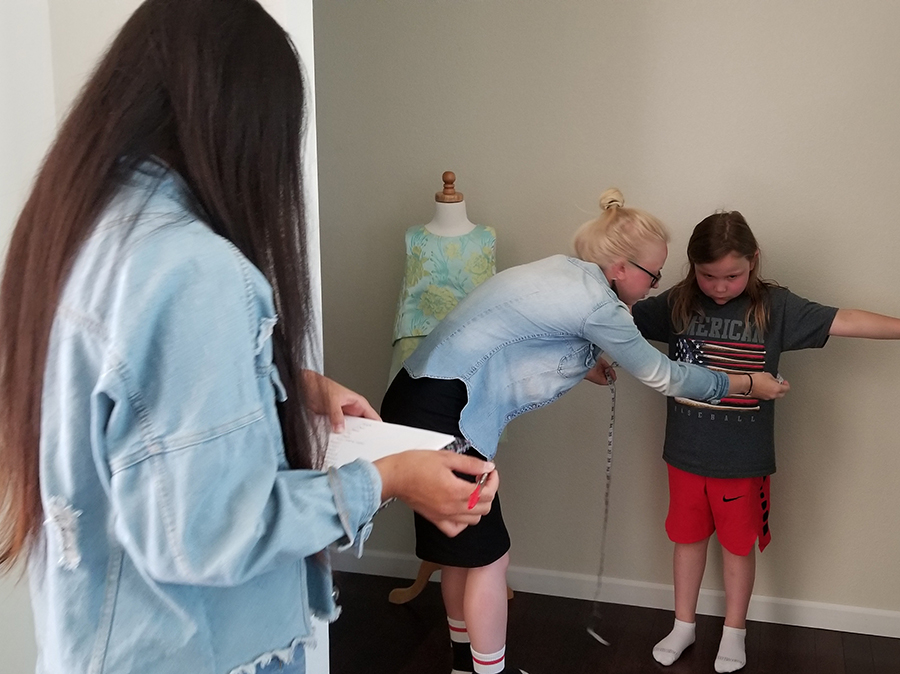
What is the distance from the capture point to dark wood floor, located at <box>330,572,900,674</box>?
2.29 m

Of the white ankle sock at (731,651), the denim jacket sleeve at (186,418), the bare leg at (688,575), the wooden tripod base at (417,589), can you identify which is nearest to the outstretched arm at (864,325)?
the bare leg at (688,575)

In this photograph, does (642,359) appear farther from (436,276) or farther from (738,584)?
(738,584)

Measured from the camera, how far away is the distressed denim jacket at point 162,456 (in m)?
0.72

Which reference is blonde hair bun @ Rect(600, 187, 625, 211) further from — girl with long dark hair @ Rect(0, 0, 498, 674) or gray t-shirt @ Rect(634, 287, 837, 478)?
girl with long dark hair @ Rect(0, 0, 498, 674)

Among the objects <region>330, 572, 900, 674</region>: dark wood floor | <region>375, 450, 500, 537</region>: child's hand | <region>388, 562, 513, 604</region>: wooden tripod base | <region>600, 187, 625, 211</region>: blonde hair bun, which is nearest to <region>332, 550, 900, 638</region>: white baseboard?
<region>330, 572, 900, 674</region>: dark wood floor

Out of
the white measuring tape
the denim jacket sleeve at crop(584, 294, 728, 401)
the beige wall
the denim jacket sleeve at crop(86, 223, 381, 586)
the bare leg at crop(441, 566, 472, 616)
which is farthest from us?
the white measuring tape

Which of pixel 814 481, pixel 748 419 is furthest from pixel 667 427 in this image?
pixel 814 481

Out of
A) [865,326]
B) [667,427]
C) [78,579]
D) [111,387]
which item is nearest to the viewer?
[111,387]

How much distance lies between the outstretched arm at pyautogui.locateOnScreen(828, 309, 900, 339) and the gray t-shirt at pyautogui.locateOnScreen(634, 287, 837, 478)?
4 centimetres

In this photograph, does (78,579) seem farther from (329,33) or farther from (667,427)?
(329,33)

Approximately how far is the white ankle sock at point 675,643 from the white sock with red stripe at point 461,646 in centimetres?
53

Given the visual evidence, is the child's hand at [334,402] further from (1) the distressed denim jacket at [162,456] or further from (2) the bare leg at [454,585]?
(2) the bare leg at [454,585]

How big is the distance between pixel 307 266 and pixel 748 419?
1.62 meters

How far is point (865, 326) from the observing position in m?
2.10
